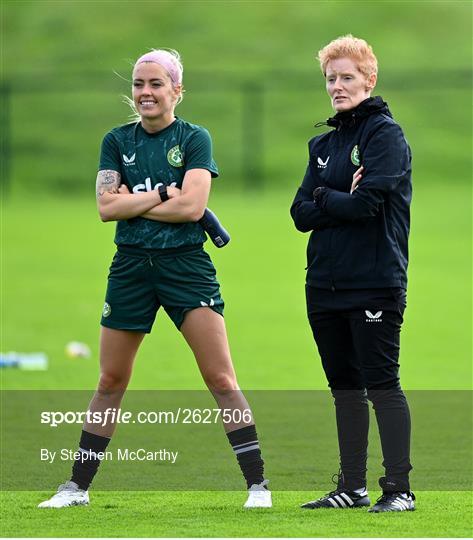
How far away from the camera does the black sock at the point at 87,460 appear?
6.46 m

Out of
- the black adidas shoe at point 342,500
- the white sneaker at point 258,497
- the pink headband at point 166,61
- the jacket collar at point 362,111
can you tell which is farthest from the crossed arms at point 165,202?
the black adidas shoe at point 342,500

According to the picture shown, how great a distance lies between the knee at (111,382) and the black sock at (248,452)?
559 millimetres

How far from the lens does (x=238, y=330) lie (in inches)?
568

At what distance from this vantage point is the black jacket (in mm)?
6047

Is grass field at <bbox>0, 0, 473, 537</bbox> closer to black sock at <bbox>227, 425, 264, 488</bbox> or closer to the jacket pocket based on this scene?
black sock at <bbox>227, 425, 264, 488</bbox>

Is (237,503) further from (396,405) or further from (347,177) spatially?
(347,177)

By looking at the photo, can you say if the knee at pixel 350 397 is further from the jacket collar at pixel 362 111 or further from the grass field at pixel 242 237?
the jacket collar at pixel 362 111

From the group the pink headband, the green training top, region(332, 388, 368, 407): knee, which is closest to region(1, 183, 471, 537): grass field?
region(332, 388, 368, 407): knee

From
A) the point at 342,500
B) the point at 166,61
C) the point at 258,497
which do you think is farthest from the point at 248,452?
the point at 166,61

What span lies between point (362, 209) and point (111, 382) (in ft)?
4.77

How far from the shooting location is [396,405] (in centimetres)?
613

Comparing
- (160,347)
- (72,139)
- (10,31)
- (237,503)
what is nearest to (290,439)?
(237,503)

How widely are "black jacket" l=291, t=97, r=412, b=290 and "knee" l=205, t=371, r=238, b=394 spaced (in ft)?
1.93

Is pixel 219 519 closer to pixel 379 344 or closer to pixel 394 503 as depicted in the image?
pixel 394 503
